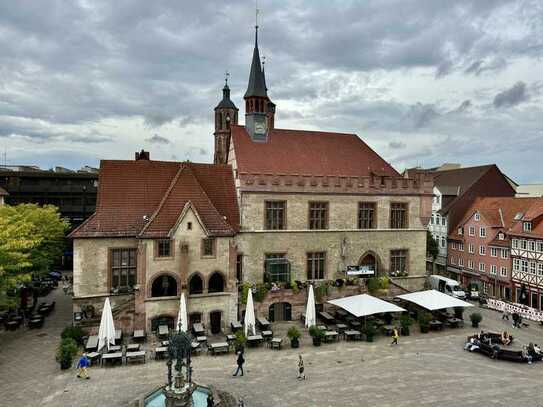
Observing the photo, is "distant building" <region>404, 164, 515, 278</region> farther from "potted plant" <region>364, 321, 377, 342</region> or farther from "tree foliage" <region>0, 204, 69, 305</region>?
"tree foliage" <region>0, 204, 69, 305</region>

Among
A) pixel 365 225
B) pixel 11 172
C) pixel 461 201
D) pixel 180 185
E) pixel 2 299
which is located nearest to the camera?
pixel 2 299

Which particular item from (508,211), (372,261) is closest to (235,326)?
(372,261)

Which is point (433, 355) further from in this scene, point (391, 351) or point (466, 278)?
point (466, 278)

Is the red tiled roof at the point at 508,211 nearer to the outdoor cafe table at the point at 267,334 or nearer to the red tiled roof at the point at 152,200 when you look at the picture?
the outdoor cafe table at the point at 267,334

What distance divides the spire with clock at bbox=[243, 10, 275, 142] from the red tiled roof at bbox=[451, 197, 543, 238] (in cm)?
2921

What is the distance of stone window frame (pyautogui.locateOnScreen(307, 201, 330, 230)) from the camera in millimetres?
38156

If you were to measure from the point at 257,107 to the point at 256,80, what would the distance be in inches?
117

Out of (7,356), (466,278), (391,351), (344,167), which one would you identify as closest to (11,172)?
(7,356)

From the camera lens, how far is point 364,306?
104ft

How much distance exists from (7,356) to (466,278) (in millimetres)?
50396

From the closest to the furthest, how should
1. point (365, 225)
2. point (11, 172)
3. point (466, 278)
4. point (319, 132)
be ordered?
1. point (365, 225)
2. point (319, 132)
3. point (466, 278)
4. point (11, 172)

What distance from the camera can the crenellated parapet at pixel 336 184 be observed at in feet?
119

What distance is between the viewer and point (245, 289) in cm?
3369

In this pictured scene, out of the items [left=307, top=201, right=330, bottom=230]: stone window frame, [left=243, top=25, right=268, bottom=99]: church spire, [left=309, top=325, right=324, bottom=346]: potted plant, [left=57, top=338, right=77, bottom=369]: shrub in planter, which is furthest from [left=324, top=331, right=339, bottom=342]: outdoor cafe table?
[left=243, top=25, right=268, bottom=99]: church spire
